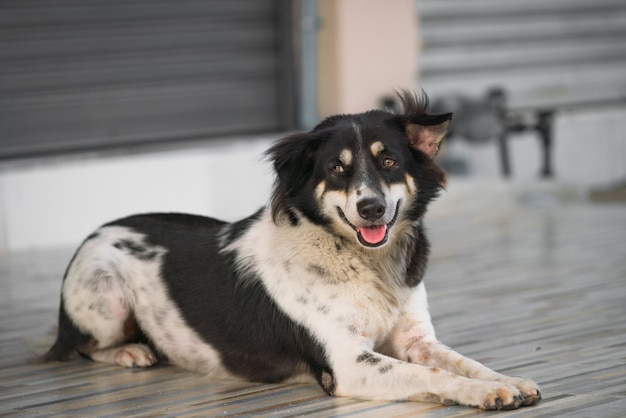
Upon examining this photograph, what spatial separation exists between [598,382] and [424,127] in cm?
114

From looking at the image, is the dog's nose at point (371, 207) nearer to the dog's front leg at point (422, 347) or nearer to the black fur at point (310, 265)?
the black fur at point (310, 265)

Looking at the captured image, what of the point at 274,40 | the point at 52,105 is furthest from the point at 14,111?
the point at 274,40

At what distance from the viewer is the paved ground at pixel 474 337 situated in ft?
13.4

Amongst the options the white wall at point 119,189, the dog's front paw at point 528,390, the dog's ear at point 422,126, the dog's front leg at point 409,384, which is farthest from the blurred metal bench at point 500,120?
the dog's front paw at point 528,390

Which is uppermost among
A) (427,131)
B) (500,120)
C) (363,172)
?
(427,131)

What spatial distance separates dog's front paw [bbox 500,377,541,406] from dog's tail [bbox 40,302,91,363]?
6.16 feet

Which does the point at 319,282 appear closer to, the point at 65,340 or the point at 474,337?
the point at 474,337

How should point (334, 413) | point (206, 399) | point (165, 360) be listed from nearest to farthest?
point (334, 413) < point (206, 399) < point (165, 360)

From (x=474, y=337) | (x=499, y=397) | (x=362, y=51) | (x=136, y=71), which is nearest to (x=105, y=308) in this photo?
(x=474, y=337)

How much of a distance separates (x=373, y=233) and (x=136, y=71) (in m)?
5.69

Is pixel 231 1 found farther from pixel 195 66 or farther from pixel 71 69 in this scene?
pixel 71 69

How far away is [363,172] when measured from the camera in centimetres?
429

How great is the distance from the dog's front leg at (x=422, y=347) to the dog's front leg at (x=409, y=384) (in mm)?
181

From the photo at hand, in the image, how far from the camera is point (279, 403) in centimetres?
414
